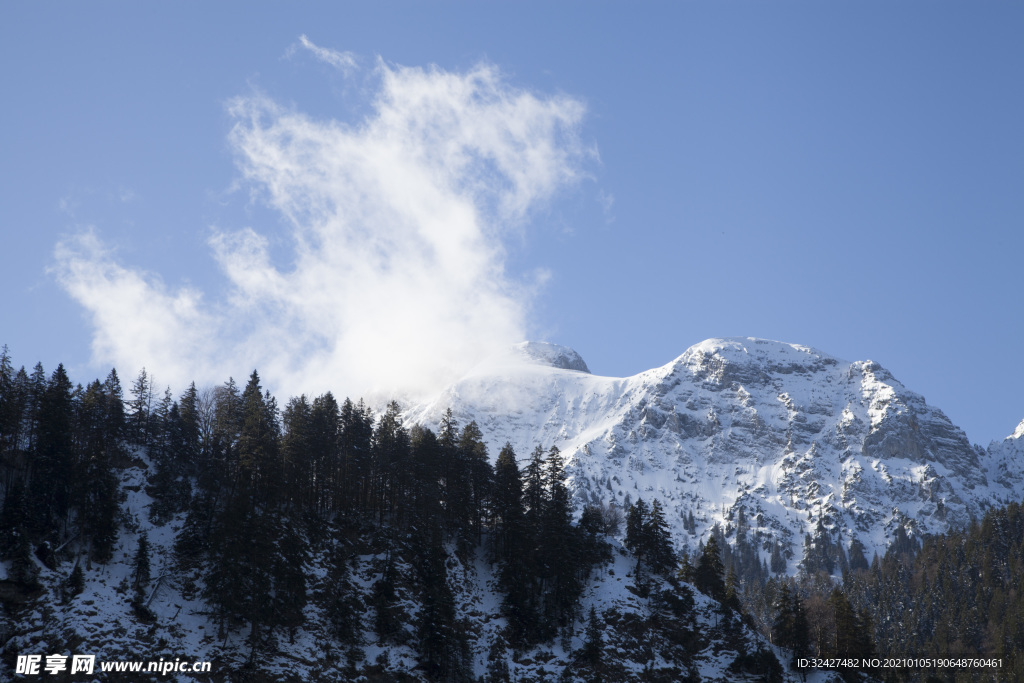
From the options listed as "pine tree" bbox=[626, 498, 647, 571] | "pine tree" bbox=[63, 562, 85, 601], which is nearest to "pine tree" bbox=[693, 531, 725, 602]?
"pine tree" bbox=[626, 498, 647, 571]

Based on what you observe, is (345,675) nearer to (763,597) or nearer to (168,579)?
(168,579)

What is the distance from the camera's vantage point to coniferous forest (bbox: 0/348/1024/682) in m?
62.9

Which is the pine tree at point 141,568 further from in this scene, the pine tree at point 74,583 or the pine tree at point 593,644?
the pine tree at point 593,644

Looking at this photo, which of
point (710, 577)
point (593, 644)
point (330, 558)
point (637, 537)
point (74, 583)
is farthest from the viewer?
point (710, 577)

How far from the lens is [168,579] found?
6662cm

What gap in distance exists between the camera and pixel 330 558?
76.1 metres

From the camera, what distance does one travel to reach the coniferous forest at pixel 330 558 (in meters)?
62.9

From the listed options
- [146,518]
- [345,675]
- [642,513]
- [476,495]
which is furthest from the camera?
[642,513]

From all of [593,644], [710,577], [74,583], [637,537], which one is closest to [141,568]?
[74,583]

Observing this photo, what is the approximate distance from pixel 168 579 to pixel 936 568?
550ft

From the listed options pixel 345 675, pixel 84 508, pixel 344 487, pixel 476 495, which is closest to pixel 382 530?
pixel 344 487

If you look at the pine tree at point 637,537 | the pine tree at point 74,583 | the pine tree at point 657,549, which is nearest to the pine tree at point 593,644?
the pine tree at point 637,537

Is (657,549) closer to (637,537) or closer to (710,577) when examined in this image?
(637,537)

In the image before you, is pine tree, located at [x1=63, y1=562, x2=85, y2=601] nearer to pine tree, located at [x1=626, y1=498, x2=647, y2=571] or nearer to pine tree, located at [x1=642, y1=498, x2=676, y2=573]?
pine tree, located at [x1=626, y1=498, x2=647, y2=571]
